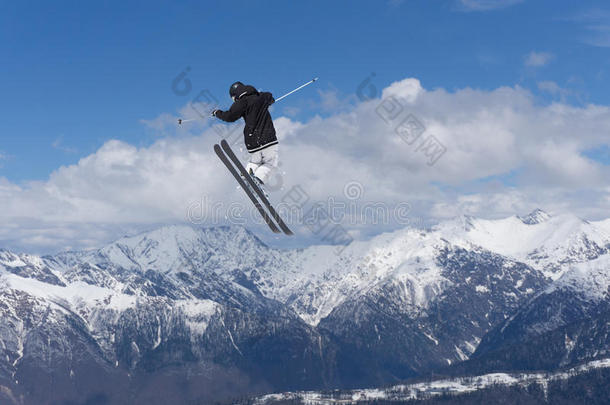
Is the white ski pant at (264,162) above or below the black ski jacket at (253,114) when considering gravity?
below

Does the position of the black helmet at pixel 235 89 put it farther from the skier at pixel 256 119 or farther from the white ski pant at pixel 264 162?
the white ski pant at pixel 264 162

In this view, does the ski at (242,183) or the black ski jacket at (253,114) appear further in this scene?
the ski at (242,183)

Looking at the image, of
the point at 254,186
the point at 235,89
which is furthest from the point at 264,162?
the point at 235,89

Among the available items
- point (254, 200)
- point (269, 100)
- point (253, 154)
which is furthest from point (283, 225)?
point (269, 100)

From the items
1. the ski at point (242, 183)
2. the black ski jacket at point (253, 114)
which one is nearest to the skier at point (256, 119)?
the black ski jacket at point (253, 114)

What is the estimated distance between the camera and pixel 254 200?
1314 inches

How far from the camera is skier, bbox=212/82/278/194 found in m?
29.1

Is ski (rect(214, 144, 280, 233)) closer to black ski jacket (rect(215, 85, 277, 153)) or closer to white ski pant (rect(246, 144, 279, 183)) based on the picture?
white ski pant (rect(246, 144, 279, 183))

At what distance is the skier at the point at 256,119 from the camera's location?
29109mm

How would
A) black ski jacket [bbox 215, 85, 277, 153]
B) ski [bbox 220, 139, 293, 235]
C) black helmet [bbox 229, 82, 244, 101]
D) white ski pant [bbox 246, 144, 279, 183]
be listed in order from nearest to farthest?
black ski jacket [bbox 215, 85, 277, 153], black helmet [bbox 229, 82, 244, 101], white ski pant [bbox 246, 144, 279, 183], ski [bbox 220, 139, 293, 235]

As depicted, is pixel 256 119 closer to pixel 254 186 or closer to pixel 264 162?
pixel 264 162

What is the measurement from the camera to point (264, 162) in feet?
102

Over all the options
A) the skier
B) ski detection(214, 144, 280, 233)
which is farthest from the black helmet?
ski detection(214, 144, 280, 233)

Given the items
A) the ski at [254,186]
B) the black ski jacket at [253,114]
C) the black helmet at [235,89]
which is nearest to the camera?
the black ski jacket at [253,114]
